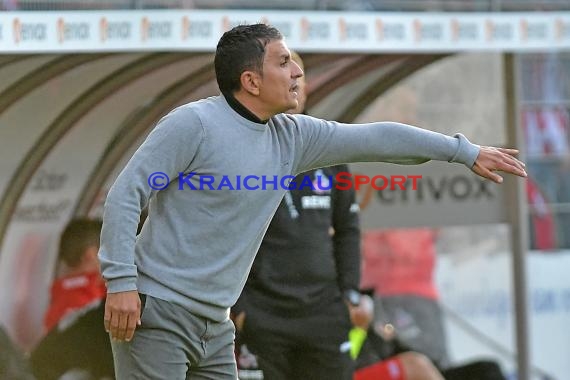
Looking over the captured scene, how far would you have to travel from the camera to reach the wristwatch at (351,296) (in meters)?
6.41

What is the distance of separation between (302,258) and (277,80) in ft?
5.66

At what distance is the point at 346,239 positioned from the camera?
21.1 ft

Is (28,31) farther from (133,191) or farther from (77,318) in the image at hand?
(133,191)

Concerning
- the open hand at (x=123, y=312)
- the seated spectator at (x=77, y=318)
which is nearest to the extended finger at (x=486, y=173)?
the open hand at (x=123, y=312)

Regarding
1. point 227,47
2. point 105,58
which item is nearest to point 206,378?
point 227,47

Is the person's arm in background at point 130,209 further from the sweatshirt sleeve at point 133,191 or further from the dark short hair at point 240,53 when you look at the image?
the dark short hair at point 240,53

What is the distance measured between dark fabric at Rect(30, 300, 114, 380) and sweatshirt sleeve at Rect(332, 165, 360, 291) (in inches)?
69.9

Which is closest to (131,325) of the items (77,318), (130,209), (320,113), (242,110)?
(130,209)

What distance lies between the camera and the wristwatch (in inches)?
252

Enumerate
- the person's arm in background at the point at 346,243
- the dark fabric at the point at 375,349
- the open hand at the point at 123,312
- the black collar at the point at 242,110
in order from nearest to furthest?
the open hand at the point at 123,312, the black collar at the point at 242,110, the person's arm in background at the point at 346,243, the dark fabric at the point at 375,349

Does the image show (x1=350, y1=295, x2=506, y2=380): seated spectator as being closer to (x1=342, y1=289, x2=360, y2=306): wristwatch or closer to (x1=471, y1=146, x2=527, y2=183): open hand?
(x1=342, y1=289, x2=360, y2=306): wristwatch

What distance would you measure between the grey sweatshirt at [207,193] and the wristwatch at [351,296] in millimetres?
1833

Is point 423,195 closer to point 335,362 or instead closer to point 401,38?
point 401,38

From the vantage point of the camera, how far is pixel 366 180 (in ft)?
26.2
